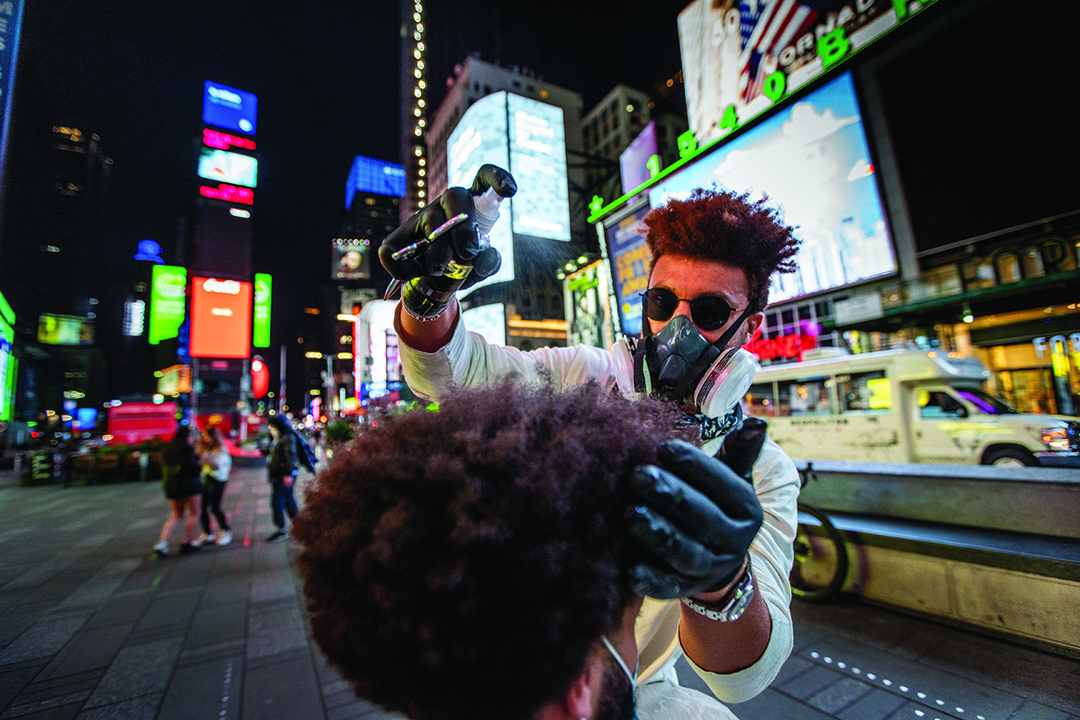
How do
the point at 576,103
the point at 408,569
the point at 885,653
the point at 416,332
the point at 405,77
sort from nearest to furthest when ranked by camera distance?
the point at 408,569, the point at 416,332, the point at 885,653, the point at 576,103, the point at 405,77

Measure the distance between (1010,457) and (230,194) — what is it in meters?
43.3

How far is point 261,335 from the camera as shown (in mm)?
31141

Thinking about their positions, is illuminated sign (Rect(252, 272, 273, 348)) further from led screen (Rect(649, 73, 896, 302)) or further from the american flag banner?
led screen (Rect(649, 73, 896, 302))

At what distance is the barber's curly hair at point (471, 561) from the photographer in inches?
25.1

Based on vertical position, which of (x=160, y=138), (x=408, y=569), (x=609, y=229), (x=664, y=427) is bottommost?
(x=408, y=569)

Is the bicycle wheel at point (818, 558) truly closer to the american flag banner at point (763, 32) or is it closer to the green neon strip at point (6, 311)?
the american flag banner at point (763, 32)

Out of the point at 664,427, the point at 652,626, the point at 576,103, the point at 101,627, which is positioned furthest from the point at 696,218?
the point at 576,103

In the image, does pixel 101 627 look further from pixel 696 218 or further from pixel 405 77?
pixel 405 77

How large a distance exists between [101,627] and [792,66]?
8750mm

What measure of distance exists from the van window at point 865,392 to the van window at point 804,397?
0.90ft

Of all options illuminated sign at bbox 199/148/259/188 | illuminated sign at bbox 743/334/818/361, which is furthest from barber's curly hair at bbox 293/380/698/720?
illuminated sign at bbox 199/148/259/188

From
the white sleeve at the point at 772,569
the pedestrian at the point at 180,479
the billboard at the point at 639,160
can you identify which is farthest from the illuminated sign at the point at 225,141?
the white sleeve at the point at 772,569

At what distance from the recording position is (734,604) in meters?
0.92

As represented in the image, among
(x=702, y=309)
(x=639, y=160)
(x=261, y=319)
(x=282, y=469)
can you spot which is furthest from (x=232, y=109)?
(x=702, y=309)
